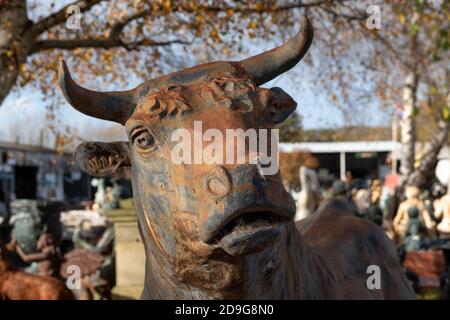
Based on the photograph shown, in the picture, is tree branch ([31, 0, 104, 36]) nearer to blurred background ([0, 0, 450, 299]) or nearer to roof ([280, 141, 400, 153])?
blurred background ([0, 0, 450, 299])

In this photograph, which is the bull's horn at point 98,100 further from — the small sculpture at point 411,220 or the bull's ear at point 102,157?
the small sculpture at point 411,220

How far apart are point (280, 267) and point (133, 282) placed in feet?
22.6

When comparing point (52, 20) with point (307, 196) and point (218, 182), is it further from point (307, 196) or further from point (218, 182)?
point (218, 182)

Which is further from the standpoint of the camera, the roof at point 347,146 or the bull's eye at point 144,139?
the roof at point 347,146

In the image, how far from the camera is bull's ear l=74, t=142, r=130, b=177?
3.01 m

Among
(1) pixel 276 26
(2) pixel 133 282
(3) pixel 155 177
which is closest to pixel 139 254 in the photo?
(2) pixel 133 282

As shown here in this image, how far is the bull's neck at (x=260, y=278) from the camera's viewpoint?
101 inches

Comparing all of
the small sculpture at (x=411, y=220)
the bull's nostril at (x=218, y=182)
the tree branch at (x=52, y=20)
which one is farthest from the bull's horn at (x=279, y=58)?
the small sculpture at (x=411, y=220)

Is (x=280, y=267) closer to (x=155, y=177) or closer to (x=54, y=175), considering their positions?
(x=155, y=177)

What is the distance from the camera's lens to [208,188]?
2283 mm

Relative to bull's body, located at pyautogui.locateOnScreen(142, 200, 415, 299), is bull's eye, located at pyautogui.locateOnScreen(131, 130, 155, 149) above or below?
above

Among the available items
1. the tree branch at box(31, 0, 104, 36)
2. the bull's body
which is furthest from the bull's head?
the tree branch at box(31, 0, 104, 36)

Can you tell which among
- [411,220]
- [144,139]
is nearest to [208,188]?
[144,139]

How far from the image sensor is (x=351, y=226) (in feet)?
14.1
